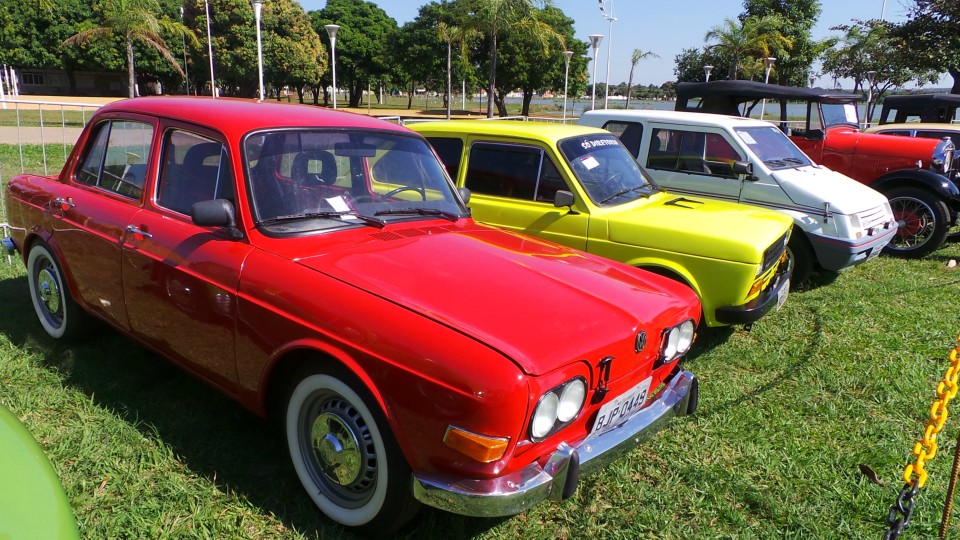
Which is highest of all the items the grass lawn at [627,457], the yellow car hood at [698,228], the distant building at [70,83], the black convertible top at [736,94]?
the distant building at [70,83]

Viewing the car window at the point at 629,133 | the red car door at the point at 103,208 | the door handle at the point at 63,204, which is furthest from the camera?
the car window at the point at 629,133

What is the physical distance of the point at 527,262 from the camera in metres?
3.11

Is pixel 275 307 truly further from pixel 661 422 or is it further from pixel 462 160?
pixel 462 160

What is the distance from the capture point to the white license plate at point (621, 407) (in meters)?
2.61

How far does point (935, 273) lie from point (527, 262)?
6.58 meters

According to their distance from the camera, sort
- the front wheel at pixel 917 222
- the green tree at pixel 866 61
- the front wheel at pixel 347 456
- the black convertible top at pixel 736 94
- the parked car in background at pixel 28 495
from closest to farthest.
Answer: the parked car in background at pixel 28 495 → the front wheel at pixel 347 456 → the front wheel at pixel 917 222 → the black convertible top at pixel 736 94 → the green tree at pixel 866 61

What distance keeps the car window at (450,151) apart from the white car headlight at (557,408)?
11.0 feet

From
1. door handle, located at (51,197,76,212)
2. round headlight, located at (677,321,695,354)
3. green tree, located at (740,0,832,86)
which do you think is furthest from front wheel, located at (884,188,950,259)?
green tree, located at (740,0,832,86)

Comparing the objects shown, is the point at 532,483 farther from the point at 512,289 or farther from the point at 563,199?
the point at 563,199

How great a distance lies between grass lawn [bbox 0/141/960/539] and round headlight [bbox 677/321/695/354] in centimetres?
72

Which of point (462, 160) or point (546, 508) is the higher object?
point (462, 160)

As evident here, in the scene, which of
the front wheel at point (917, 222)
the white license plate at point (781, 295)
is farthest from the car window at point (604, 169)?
the front wheel at point (917, 222)

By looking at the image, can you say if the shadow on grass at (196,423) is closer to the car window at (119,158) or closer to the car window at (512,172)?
the car window at (119,158)

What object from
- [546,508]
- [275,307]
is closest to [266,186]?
[275,307]
